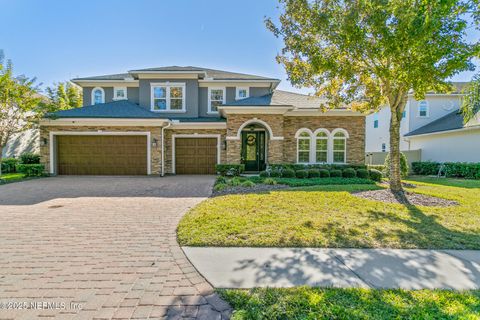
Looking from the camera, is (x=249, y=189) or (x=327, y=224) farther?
(x=249, y=189)

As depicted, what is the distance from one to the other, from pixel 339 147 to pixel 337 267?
13.2 metres

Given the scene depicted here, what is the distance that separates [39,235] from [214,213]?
362 cm

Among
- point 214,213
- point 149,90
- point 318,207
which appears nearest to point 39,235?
point 214,213

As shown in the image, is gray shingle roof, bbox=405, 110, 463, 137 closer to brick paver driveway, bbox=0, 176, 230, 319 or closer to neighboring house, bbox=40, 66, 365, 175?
neighboring house, bbox=40, 66, 365, 175

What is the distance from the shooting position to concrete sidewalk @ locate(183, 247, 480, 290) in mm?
3209

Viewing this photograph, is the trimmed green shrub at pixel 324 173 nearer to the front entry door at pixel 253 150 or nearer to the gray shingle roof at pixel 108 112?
the front entry door at pixel 253 150

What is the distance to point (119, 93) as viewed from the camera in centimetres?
1850

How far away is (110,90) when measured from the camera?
18.5 m

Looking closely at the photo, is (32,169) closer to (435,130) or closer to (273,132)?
(273,132)

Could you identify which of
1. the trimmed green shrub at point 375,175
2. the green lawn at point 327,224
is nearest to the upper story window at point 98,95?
the green lawn at point 327,224

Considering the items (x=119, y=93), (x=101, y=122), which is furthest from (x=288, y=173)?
(x=119, y=93)

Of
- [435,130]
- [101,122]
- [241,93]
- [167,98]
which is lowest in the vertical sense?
[101,122]

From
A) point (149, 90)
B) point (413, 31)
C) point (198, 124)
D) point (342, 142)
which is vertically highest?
point (149, 90)

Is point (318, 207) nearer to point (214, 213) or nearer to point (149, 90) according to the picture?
point (214, 213)
